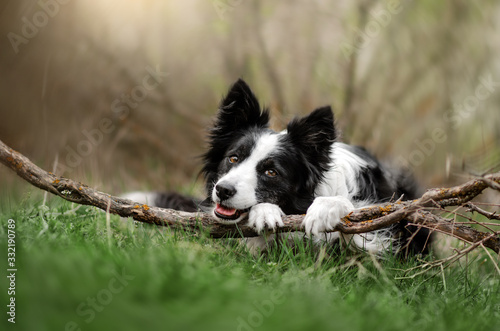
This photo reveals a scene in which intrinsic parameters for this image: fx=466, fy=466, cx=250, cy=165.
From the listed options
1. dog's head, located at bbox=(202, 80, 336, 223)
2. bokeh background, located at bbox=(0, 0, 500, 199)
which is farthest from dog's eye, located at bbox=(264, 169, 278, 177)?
bokeh background, located at bbox=(0, 0, 500, 199)

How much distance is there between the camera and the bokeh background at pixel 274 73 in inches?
307

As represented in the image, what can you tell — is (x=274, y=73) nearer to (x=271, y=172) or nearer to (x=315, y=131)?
(x=315, y=131)

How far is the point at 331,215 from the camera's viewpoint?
128 inches

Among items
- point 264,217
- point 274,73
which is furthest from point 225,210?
point 274,73

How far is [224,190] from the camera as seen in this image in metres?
3.58

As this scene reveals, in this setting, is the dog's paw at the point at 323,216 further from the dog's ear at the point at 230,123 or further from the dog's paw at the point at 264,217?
the dog's ear at the point at 230,123

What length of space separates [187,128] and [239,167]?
5464 mm

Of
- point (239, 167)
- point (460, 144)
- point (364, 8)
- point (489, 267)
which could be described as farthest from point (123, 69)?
point (489, 267)

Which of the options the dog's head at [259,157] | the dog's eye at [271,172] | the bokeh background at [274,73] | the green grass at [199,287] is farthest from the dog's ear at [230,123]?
the bokeh background at [274,73]

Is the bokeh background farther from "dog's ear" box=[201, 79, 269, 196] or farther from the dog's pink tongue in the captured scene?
the dog's pink tongue

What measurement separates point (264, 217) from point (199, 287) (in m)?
1.30

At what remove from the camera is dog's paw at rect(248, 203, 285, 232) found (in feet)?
11.2

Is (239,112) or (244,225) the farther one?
(239,112)

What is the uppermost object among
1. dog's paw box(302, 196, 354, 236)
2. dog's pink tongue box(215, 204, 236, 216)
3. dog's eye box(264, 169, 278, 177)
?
dog's eye box(264, 169, 278, 177)
